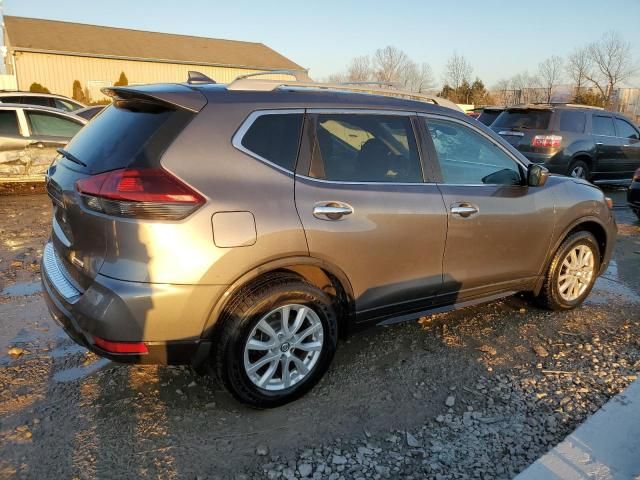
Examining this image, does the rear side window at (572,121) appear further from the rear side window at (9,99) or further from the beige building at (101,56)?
the beige building at (101,56)

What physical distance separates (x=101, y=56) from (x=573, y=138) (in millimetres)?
32247

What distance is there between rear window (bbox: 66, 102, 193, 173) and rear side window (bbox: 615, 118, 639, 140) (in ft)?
36.6

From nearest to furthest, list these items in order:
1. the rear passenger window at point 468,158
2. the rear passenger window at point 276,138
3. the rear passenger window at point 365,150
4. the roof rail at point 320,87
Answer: the rear passenger window at point 276,138, the roof rail at point 320,87, the rear passenger window at point 365,150, the rear passenger window at point 468,158

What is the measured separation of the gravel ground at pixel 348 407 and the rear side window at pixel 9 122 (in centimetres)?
564

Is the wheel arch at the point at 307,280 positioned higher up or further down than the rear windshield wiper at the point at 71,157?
further down

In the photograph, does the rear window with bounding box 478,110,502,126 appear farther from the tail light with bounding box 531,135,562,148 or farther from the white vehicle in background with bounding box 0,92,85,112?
the white vehicle in background with bounding box 0,92,85,112

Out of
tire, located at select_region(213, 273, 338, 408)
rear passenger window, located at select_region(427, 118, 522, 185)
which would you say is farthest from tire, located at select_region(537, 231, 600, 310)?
tire, located at select_region(213, 273, 338, 408)

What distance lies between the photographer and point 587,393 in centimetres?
324

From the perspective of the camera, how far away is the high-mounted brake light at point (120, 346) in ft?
8.43

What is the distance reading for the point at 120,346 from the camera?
257 cm

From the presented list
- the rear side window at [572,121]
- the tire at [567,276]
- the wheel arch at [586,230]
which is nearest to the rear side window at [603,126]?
the rear side window at [572,121]

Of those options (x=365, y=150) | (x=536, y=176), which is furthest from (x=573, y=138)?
(x=365, y=150)

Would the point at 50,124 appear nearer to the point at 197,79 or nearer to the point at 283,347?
the point at 197,79

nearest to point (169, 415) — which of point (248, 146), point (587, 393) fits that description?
point (248, 146)
